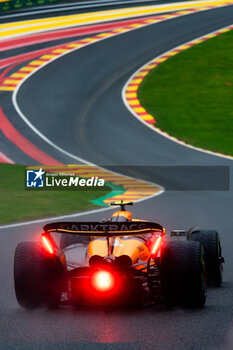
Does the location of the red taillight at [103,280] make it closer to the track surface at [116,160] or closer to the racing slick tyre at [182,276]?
the track surface at [116,160]

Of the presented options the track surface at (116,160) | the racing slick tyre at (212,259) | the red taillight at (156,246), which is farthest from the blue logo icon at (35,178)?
the red taillight at (156,246)

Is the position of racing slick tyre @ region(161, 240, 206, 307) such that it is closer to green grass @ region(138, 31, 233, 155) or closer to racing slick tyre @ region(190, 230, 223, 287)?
racing slick tyre @ region(190, 230, 223, 287)

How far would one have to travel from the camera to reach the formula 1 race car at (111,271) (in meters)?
8.16

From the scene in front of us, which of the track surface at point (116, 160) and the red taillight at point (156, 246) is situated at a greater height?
the red taillight at point (156, 246)

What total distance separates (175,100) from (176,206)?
20.2 metres

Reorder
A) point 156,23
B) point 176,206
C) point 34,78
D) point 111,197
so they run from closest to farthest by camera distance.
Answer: point 176,206, point 111,197, point 34,78, point 156,23

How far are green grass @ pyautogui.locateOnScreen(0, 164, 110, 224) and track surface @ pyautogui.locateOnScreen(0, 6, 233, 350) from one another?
152 cm

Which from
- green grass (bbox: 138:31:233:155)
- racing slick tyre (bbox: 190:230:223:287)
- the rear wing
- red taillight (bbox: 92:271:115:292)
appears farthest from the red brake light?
green grass (bbox: 138:31:233:155)

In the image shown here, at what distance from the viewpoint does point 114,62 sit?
4462 cm

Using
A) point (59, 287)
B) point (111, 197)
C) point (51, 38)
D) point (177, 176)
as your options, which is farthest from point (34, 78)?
point (59, 287)

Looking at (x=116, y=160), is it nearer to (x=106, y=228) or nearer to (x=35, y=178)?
(x=35, y=178)

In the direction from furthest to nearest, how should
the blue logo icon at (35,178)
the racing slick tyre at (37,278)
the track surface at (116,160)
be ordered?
1. the blue logo icon at (35,178)
2. the racing slick tyre at (37,278)
3. the track surface at (116,160)

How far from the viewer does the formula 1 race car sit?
26.8 ft

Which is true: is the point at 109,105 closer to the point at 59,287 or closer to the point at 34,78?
the point at 34,78
